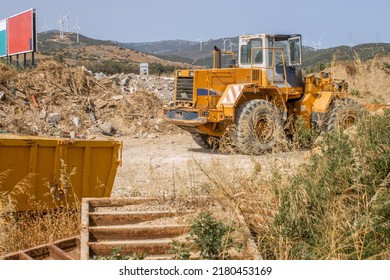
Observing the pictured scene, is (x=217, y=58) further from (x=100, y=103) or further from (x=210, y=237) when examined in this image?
(x=210, y=237)

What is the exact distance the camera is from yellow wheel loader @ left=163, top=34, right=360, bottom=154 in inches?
531

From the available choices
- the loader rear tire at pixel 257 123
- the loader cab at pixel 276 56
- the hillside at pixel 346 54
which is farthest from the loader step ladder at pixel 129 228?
the hillside at pixel 346 54

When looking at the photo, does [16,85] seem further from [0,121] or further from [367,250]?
[367,250]

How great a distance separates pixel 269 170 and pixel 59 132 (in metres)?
11.9

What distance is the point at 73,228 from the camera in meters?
7.40

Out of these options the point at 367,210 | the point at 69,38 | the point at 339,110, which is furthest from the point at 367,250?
the point at 69,38

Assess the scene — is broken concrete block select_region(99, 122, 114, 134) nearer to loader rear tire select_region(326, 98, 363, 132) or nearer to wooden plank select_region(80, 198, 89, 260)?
loader rear tire select_region(326, 98, 363, 132)

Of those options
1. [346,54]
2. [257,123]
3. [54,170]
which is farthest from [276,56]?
[346,54]

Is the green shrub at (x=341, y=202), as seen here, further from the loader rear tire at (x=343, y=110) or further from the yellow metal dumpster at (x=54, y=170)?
the loader rear tire at (x=343, y=110)

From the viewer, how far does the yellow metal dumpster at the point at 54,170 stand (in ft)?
24.2

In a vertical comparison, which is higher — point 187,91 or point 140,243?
point 187,91

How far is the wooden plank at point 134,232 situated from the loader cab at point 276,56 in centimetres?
852

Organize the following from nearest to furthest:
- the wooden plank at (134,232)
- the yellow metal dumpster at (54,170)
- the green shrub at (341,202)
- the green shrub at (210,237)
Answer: the green shrub at (210,237) → the green shrub at (341,202) → the wooden plank at (134,232) → the yellow metal dumpster at (54,170)

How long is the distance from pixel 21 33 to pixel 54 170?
22.2m
